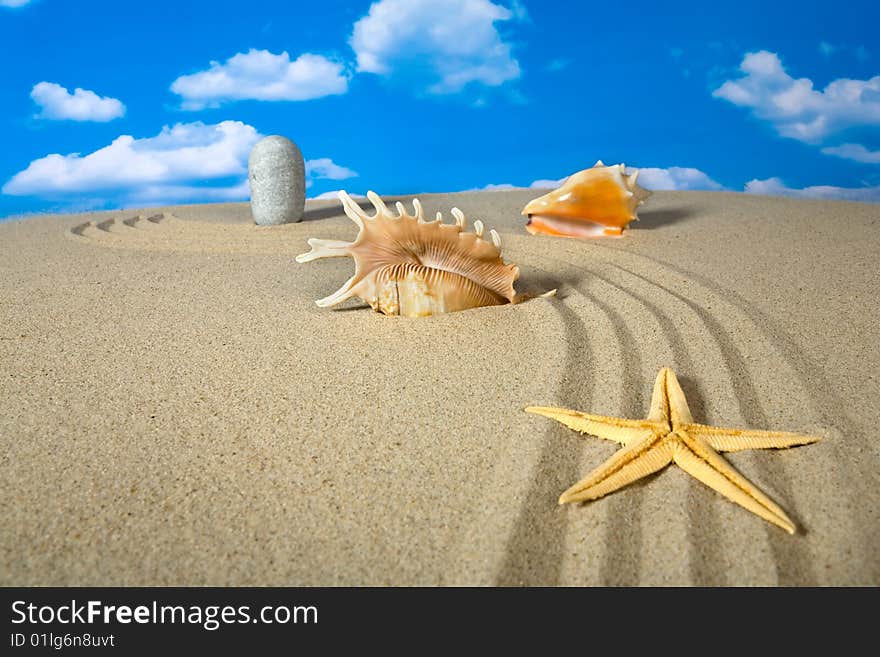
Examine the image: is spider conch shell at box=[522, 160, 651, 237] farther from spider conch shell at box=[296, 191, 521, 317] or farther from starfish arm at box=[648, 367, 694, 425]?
starfish arm at box=[648, 367, 694, 425]

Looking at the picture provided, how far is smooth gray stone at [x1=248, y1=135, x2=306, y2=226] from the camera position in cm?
643

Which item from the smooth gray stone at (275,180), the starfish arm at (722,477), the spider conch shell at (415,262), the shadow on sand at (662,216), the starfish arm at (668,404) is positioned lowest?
the starfish arm at (722,477)

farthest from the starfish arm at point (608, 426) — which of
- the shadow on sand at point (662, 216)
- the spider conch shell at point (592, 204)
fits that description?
the shadow on sand at point (662, 216)

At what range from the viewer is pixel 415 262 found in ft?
10.3

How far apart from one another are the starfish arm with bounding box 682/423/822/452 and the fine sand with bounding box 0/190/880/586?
4 centimetres

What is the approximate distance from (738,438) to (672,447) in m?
0.23

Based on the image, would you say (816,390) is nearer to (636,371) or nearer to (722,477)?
(636,371)

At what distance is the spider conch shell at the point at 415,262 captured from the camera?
9.99ft

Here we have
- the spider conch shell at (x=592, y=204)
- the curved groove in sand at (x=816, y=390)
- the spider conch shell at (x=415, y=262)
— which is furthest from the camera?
the spider conch shell at (x=592, y=204)

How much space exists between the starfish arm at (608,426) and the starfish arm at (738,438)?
0.44 ft

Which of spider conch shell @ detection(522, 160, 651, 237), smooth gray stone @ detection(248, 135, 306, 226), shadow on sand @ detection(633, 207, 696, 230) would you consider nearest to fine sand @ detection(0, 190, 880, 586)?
spider conch shell @ detection(522, 160, 651, 237)

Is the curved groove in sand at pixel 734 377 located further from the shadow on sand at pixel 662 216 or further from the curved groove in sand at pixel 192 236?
the curved groove in sand at pixel 192 236
